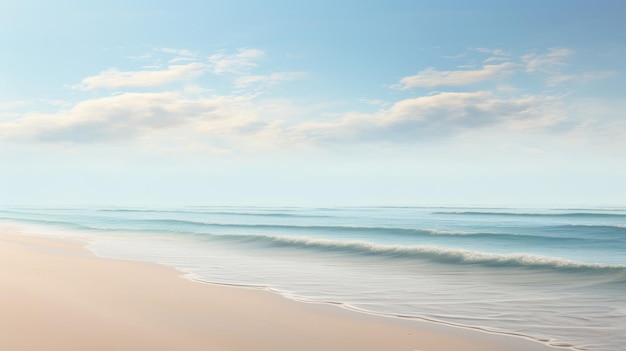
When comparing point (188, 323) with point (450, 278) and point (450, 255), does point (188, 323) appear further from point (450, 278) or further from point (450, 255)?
point (450, 255)

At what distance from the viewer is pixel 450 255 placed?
1888 cm

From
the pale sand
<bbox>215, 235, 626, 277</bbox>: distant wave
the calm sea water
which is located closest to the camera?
the pale sand

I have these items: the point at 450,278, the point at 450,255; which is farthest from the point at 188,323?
the point at 450,255

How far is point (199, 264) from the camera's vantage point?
17.0 metres

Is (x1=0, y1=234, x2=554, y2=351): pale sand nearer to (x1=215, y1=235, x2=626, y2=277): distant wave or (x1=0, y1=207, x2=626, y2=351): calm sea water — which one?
(x1=0, y1=207, x2=626, y2=351): calm sea water

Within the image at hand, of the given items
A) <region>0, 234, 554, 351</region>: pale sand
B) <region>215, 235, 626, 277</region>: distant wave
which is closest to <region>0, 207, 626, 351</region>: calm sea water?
<region>215, 235, 626, 277</region>: distant wave

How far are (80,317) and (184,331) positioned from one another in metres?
1.85

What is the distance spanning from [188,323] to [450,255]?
1235 centimetres

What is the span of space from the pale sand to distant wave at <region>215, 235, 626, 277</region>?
350 inches

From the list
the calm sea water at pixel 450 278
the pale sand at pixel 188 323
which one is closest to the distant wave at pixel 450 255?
the calm sea water at pixel 450 278

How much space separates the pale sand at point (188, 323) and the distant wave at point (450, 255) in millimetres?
8889

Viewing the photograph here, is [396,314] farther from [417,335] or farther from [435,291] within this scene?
[435,291]

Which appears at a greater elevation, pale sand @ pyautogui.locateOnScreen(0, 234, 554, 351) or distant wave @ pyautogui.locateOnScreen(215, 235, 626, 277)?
distant wave @ pyautogui.locateOnScreen(215, 235, 626, 277)

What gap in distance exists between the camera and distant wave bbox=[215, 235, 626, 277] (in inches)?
626
